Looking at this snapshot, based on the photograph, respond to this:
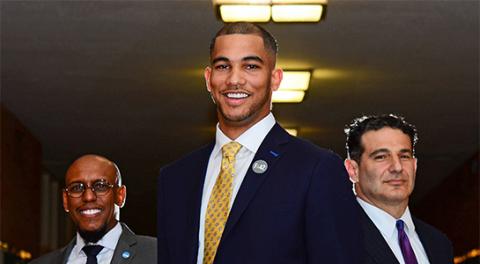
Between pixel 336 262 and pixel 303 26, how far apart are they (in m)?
5.54

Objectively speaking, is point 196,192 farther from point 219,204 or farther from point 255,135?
point 255,135

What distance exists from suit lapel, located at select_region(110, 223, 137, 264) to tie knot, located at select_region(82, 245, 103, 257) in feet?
0.26

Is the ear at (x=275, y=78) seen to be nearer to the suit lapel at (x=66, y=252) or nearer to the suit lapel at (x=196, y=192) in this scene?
the suit lapel at (x=196, y=192)

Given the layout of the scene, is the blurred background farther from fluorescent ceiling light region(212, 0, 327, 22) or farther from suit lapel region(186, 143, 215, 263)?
suit lapel region(186, 143, 215, 263)

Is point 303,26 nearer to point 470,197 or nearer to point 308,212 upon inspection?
point 308,212

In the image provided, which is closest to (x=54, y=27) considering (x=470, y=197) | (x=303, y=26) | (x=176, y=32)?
(x=176, y=32)

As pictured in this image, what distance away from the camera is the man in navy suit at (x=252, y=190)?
2.90 meters

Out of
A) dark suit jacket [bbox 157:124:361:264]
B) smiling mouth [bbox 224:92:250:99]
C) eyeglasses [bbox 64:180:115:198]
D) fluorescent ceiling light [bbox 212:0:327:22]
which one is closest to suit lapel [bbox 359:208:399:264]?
dark suit jacket [bbox 157:124:361:264]

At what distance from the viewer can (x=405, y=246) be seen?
12.5 feet

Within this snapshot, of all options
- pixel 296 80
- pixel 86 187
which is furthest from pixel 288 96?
pixel 86 187

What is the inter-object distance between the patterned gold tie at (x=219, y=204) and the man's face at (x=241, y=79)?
93mm

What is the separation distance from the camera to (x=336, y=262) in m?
2.92

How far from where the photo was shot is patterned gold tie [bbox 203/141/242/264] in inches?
117

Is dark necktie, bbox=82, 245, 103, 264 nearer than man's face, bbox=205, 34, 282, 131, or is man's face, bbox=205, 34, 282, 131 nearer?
man's face, bbox=205, 34, 282, 131
